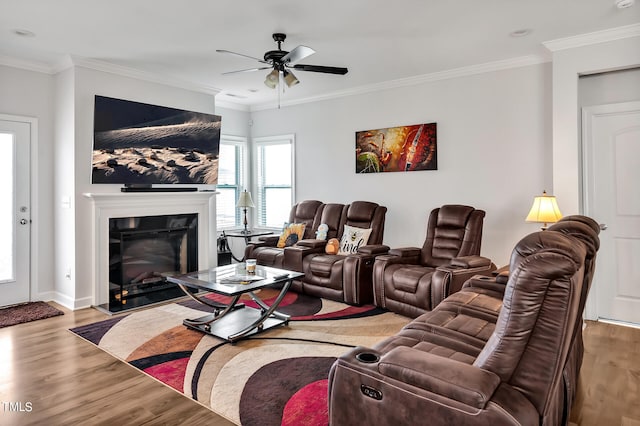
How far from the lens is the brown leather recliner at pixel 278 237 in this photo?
17.4 feet

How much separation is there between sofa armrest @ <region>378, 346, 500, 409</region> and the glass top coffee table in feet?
6.15

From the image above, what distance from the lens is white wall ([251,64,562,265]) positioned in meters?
4.55

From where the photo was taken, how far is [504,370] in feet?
4.99

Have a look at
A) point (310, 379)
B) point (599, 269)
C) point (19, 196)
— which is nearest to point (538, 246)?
point (310, 379)

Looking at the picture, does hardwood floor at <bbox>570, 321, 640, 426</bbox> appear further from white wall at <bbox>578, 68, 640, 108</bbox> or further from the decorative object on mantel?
white wall at <bbox>578, 68, 640, 108</bbox>

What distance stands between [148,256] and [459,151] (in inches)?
158

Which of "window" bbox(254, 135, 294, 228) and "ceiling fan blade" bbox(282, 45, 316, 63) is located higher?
"ceiling fan blade" bbox(282, 45, 316, 63)

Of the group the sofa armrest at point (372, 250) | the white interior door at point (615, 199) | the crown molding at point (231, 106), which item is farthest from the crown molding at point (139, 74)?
the white interior door at point (615, 199)

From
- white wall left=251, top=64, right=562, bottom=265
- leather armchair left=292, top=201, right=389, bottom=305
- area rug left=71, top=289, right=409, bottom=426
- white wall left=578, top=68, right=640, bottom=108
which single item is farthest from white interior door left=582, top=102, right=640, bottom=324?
leather armchair left=292, top=201, right=389, bottom=305

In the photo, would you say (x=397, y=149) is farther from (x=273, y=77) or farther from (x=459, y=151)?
(x=273, y=77)

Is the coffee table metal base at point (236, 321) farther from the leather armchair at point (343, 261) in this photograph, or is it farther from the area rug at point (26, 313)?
the area rug at point (26, 313)

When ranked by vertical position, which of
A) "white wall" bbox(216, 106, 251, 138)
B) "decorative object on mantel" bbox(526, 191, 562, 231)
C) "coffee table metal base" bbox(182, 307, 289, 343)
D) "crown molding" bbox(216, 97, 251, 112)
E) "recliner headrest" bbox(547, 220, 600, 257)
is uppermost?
"crown molding" bbox(216, 97, 251, 112)

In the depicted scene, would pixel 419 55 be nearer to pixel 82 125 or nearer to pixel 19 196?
pixel 82 125

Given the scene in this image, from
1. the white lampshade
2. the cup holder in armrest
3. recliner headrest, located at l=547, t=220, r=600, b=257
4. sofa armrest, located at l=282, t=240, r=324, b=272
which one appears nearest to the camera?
the cup holder in armrest
